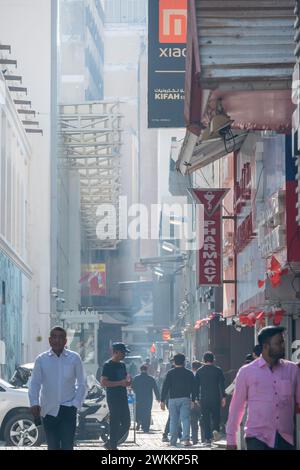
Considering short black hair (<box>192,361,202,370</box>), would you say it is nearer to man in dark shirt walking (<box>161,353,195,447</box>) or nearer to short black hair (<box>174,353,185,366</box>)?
man in dark shirt walking (<box>161,353,195,447</box>)

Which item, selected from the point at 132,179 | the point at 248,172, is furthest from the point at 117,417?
the point at 132,179

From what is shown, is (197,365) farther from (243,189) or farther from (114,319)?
(114,319)

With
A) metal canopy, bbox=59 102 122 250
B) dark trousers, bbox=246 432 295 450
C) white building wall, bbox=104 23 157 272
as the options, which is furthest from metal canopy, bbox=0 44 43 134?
white building wall, bbox=104 23 157 272

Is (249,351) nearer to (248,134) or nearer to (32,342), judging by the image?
(248,134)

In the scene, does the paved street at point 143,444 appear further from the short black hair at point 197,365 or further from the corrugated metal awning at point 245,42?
the corrugated metal awning at point 245,42

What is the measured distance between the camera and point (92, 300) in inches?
3912

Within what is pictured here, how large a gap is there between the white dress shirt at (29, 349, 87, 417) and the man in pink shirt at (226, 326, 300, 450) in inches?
126

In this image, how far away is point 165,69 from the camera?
24156 mm

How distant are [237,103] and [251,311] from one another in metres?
7.46

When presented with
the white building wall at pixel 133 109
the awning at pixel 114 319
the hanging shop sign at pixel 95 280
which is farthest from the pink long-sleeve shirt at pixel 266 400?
the white building wall at pixel 133 109

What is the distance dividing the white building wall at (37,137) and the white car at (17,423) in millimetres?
30133

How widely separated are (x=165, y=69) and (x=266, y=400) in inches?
580

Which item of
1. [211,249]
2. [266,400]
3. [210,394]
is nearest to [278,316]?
[210,394]

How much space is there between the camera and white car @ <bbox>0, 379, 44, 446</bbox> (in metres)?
21.0
